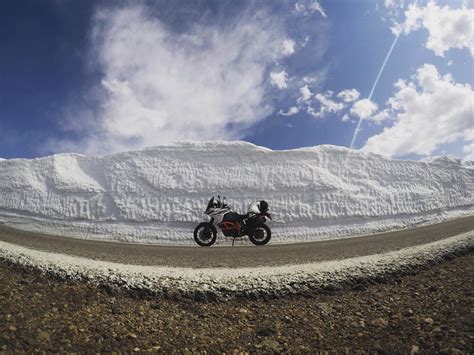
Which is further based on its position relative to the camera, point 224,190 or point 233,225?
point 224,190

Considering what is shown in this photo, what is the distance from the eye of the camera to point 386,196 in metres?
27.9

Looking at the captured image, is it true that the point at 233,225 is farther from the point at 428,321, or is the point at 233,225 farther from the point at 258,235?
the point at 428,321

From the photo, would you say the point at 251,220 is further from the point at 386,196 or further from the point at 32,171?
the point at 32,171

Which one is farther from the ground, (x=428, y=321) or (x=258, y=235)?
(x=258, y=235)

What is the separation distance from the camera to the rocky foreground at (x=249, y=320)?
2.93 m

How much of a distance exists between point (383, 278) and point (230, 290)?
222 cm

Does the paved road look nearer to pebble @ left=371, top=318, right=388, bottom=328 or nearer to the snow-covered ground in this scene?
pebble @ left=371, top=318, right=388, bottom=328

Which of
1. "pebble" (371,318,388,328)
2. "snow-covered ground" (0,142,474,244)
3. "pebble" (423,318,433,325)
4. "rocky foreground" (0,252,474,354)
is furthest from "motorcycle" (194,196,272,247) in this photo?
"snow-covered ground" (0,142,474,244)

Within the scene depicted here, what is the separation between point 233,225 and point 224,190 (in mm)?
19603

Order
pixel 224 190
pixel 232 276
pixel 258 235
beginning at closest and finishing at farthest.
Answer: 1. pixel 232 276
2. pixel 258 235
3. pixel 224 190

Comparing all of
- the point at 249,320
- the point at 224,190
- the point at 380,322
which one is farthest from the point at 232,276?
the point at 224,190

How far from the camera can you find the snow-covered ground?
974 inches

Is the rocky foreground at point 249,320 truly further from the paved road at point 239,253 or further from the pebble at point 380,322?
the paved road at point 239,253

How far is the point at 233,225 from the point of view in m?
7.19
